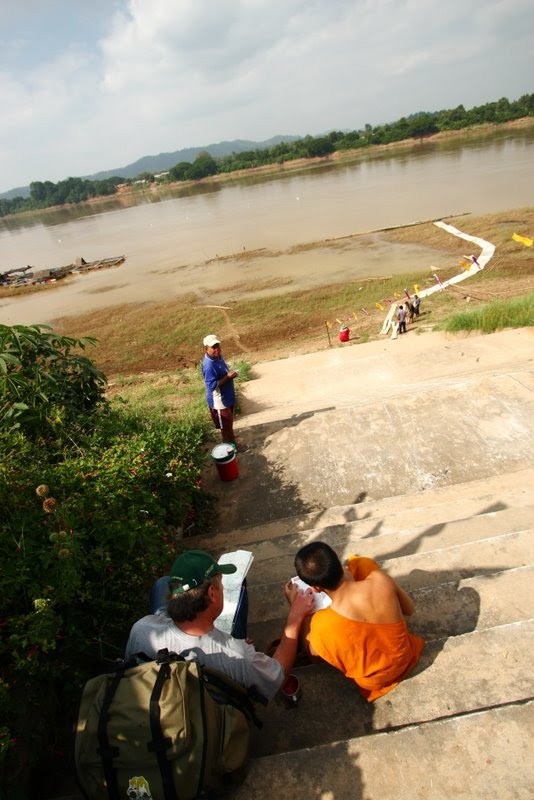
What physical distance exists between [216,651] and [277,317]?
15802 mm

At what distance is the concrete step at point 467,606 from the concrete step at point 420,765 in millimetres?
641

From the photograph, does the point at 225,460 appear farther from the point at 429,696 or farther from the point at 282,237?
the point at 282,237

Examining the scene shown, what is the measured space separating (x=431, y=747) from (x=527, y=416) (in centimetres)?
395

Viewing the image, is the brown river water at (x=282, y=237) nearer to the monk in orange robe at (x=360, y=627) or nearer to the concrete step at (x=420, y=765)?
the monk in orange robe at (x=360, y=627)

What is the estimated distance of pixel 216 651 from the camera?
2066mm

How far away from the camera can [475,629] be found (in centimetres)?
247

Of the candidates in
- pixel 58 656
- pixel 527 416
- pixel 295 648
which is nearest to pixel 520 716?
pixel 295 648

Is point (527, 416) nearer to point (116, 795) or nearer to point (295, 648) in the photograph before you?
point (295, 648)

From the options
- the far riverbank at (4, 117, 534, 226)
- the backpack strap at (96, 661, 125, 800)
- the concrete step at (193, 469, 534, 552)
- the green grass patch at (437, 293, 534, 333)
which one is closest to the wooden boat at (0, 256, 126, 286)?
the green grass patch at (437, 293, 534, 333)

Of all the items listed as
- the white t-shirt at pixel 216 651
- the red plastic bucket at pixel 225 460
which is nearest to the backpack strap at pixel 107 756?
the white t-shirt at pixel 216 651

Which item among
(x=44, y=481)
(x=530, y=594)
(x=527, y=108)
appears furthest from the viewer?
(x=527, y=108)

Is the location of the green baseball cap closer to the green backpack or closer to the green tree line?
the green backpack

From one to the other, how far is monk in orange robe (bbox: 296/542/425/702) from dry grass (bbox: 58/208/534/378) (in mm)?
11681

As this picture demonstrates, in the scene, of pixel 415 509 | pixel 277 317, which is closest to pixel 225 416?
pixel 415 509
